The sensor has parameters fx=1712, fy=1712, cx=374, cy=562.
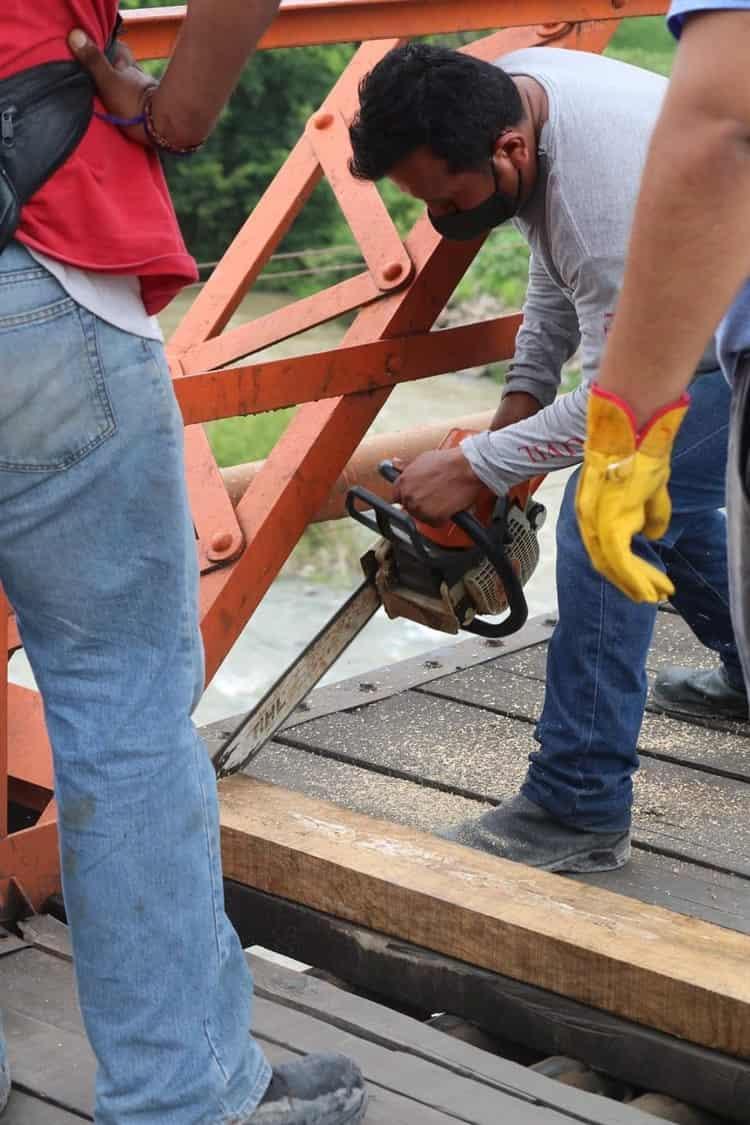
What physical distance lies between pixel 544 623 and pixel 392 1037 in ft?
7.38

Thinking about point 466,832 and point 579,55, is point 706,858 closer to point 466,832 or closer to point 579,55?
point 466,832

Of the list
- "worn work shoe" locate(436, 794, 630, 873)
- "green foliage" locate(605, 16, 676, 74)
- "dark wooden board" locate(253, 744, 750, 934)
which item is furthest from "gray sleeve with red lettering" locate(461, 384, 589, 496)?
"green foliage" locate(605, 16, 676, 74)

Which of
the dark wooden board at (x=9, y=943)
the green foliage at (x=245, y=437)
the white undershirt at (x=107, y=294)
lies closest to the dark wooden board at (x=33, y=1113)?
the dark wooden board at (x=9, y=943)

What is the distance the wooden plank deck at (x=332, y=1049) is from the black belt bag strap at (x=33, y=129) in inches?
49.4

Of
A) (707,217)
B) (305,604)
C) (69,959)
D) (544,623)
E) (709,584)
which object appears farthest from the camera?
(305,604)

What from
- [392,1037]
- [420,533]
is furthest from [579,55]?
[392,1037]

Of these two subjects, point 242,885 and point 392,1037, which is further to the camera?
point 242,885

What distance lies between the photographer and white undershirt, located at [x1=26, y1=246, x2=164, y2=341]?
187 centimetres

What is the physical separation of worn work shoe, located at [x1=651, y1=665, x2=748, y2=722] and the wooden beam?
107 cm

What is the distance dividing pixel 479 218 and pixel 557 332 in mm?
411

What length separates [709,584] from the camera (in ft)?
12.6

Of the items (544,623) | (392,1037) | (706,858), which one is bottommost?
(544,623)

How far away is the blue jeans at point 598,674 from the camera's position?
311 cm

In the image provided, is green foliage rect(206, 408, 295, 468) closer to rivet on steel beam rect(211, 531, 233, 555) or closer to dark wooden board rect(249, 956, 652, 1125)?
rivet on steel beam rect(211, 531, 233, 555)
